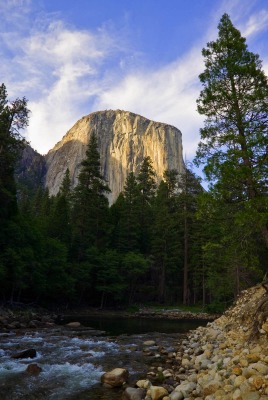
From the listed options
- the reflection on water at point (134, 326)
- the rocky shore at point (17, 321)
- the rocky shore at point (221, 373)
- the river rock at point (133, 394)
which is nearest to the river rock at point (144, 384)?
the rocky shore at point (221, 373)

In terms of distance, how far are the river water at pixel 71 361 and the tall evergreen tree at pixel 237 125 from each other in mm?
6647

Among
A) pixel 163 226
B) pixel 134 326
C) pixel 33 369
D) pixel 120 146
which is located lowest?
pixel 134 326

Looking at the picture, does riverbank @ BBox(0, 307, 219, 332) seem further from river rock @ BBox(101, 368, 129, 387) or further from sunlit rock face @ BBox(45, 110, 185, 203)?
sunlit rock face @ BBox(45, 110, 185, 203)

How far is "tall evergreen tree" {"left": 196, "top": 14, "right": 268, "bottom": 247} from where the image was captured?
1073cm

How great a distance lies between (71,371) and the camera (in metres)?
11.0

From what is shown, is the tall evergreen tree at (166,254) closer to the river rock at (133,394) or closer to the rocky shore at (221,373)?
the rocky shore at (221,373)

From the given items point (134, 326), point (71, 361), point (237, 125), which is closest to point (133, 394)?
point (71, 361)

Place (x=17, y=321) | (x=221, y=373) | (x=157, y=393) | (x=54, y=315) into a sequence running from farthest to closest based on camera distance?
1. (x=54, y=315)
2. (x=17, y=321)
3. (x=221, y=373)
4. (x=157, y=393)

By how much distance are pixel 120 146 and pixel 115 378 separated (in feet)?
415

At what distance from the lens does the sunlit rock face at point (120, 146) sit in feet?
424

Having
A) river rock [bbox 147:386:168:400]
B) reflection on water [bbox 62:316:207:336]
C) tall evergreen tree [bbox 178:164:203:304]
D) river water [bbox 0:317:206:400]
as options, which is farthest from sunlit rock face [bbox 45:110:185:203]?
river rock [bbox 147:386:168:400]

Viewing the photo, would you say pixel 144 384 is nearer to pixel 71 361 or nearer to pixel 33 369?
pixel 33 369

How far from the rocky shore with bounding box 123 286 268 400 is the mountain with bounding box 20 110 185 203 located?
368 ft

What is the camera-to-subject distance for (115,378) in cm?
980
